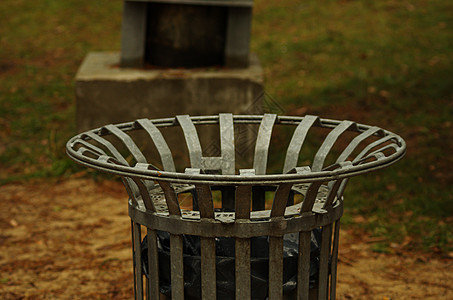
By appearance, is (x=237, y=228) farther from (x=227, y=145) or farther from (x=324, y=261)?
(x=227, y=145)

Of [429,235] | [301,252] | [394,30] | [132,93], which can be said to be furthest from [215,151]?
[394,30]

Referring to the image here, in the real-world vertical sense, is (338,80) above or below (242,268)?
below

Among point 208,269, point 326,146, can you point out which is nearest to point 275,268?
point 208,269

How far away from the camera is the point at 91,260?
395 centimetres

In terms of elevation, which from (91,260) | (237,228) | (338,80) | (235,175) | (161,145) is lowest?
(91,260)

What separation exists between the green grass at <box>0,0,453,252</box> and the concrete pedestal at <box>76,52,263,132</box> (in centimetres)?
73

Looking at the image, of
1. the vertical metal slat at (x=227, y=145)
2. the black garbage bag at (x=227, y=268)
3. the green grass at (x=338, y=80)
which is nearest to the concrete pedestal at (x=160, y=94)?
the green grass at (x=338, y=80)

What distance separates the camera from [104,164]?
2.01 meters

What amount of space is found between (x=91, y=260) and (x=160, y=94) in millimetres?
1723

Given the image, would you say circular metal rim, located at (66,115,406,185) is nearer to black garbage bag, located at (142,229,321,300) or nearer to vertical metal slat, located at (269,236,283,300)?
vertical metal slat, located at (269,236,283,300)

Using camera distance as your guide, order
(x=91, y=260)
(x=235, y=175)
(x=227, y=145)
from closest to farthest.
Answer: (x=235, y=175) → (x=227, y=145) → (x=91, y=260)

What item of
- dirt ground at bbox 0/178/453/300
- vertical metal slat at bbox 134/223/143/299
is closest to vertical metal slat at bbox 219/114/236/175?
vertical metal slat at bbox 134/223/143/299

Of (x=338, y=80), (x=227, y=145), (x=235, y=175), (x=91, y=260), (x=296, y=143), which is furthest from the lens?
(x=338, y=80)

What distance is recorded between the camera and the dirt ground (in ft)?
11.6
